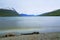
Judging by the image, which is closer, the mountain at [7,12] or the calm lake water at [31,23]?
the mountain at [7,12]

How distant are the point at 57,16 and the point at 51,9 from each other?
0.63ft

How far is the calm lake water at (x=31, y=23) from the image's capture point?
6.25 ft

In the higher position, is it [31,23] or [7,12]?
[7,12]

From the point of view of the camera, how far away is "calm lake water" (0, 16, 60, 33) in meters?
1.91

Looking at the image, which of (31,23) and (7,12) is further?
(31,23)

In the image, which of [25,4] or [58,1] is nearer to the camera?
[25,4]

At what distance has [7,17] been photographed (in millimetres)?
1836

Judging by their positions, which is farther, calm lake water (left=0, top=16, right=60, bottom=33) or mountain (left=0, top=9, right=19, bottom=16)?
calm lake water (left=0, top=16, right=60, bottom=33)

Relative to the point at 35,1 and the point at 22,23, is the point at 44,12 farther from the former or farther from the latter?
the point at 22,23

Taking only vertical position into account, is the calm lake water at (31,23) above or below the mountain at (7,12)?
below

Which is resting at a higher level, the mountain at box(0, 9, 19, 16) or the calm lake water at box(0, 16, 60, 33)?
the mountain at box(0, 9, 19, 16)

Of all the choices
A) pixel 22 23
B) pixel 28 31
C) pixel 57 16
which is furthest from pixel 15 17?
pixel 57 16

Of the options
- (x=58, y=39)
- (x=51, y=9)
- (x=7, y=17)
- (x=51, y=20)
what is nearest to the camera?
(x=58, y=39)

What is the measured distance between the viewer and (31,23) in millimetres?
2064
